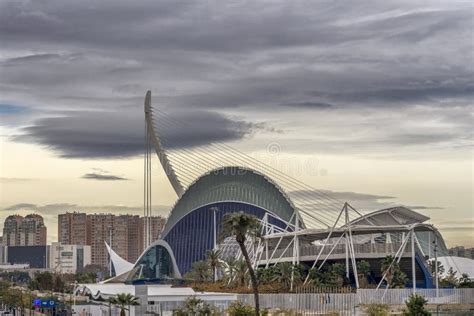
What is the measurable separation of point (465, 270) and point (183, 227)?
40627 millimetres

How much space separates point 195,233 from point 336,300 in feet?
221

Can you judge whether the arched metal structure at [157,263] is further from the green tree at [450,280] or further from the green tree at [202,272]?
the green tree at [450,280]

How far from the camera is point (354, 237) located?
97250 millimetres

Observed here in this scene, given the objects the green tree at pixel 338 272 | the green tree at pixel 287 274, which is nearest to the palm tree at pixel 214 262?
the green tree at pixel 287 274

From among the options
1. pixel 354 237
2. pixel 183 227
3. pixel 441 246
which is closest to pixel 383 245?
pixel 354 237

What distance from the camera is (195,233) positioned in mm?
140250

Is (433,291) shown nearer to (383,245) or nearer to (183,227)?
(383,245)

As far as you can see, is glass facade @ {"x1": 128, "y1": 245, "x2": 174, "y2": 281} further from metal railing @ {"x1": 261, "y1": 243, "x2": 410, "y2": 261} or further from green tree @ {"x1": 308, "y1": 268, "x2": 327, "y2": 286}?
green tree @ {"x1": 308, "y1": 268, "x2": 327, "y2": 286}

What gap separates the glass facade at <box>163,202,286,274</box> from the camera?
137 metres

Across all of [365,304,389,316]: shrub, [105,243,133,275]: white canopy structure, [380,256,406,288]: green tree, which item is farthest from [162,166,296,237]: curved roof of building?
[365,304,389,316]: shrub

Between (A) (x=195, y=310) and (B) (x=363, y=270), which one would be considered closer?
(A) (x=195, y=310)

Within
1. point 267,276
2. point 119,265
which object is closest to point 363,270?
point 267,276

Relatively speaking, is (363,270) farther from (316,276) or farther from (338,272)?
(316,276)

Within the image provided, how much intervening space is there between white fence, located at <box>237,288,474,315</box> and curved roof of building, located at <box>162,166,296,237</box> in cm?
4997
